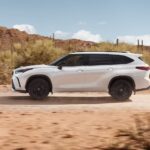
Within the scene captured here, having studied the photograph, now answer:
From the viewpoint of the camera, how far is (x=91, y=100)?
63.4ft

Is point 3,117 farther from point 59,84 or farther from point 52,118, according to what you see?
point 59,84

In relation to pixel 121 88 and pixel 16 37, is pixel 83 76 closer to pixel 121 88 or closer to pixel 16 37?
pixel 121 88

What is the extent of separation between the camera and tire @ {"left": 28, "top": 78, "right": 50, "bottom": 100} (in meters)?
18.6

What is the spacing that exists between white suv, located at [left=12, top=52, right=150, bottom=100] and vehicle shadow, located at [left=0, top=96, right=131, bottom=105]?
385 mm

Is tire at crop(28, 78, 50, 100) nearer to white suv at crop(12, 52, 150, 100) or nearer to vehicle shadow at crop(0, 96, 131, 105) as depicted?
white suv at crop(12, 52, 150, 100)

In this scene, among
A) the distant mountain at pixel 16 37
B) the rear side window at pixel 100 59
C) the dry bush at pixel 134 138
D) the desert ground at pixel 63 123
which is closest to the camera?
the dry bush at pixel 134 138

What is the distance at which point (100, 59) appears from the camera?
62.4ft

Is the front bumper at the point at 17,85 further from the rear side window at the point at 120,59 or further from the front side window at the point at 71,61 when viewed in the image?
the rear side window at the point at 120,59

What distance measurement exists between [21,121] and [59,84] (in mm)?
6160

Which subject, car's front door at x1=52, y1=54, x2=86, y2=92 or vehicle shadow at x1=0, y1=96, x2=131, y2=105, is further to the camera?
car's front door at x1=52, y1=54, x2=86, y2=92

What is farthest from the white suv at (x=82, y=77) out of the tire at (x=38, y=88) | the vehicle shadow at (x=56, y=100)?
the vehicle shadow at (x=56, y=100)

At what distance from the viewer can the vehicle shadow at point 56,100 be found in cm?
1827

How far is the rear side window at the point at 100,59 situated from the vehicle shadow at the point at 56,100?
4.43ft

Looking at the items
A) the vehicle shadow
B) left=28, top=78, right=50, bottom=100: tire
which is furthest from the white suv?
the vehicle shadow
